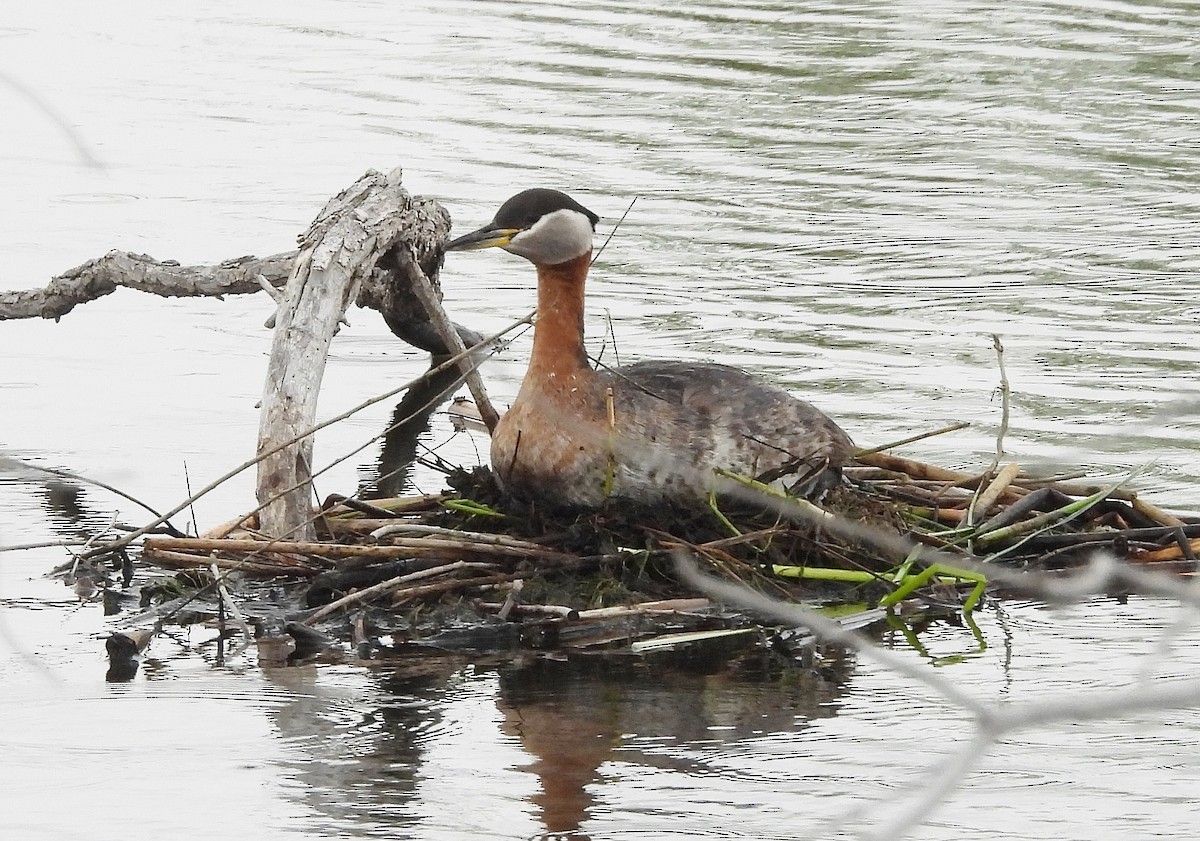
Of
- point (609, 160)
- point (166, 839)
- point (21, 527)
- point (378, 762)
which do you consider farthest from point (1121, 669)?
point (609, 160)

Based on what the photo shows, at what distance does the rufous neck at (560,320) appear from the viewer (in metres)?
7.76

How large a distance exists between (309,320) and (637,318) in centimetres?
417

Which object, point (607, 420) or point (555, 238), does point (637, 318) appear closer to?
point (555, 238)

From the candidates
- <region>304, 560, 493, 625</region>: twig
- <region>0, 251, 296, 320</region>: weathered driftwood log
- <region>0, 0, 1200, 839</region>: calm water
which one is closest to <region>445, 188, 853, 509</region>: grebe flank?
<region>0, 0, 1200, 839</region>: calm water

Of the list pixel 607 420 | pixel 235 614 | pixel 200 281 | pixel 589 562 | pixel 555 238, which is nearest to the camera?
pixel 235 614

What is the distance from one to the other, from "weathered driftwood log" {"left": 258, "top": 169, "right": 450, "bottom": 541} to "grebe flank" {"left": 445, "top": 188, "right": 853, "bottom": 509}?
0.71 metres

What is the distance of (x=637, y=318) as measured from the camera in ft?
39.4

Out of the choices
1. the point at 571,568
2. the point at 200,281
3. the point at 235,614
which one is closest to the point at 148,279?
the point at 200,281

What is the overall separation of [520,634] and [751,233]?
747 centimetres

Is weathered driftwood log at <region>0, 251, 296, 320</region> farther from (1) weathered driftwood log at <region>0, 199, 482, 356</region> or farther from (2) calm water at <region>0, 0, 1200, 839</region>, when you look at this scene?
(2) calm water at <region>0, 0, 1200, 839</region>

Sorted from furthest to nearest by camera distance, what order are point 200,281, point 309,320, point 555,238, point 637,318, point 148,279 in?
1. point 637,318
2. point 148,279
3. point 200,281
4. point 309,320
5. point 555,238

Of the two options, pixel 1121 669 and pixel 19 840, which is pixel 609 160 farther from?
pixel 19 840

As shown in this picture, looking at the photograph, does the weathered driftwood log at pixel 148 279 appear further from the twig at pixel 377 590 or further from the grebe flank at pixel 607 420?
the twig at pixel 377 590

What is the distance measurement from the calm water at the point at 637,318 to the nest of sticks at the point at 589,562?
0.83ft
